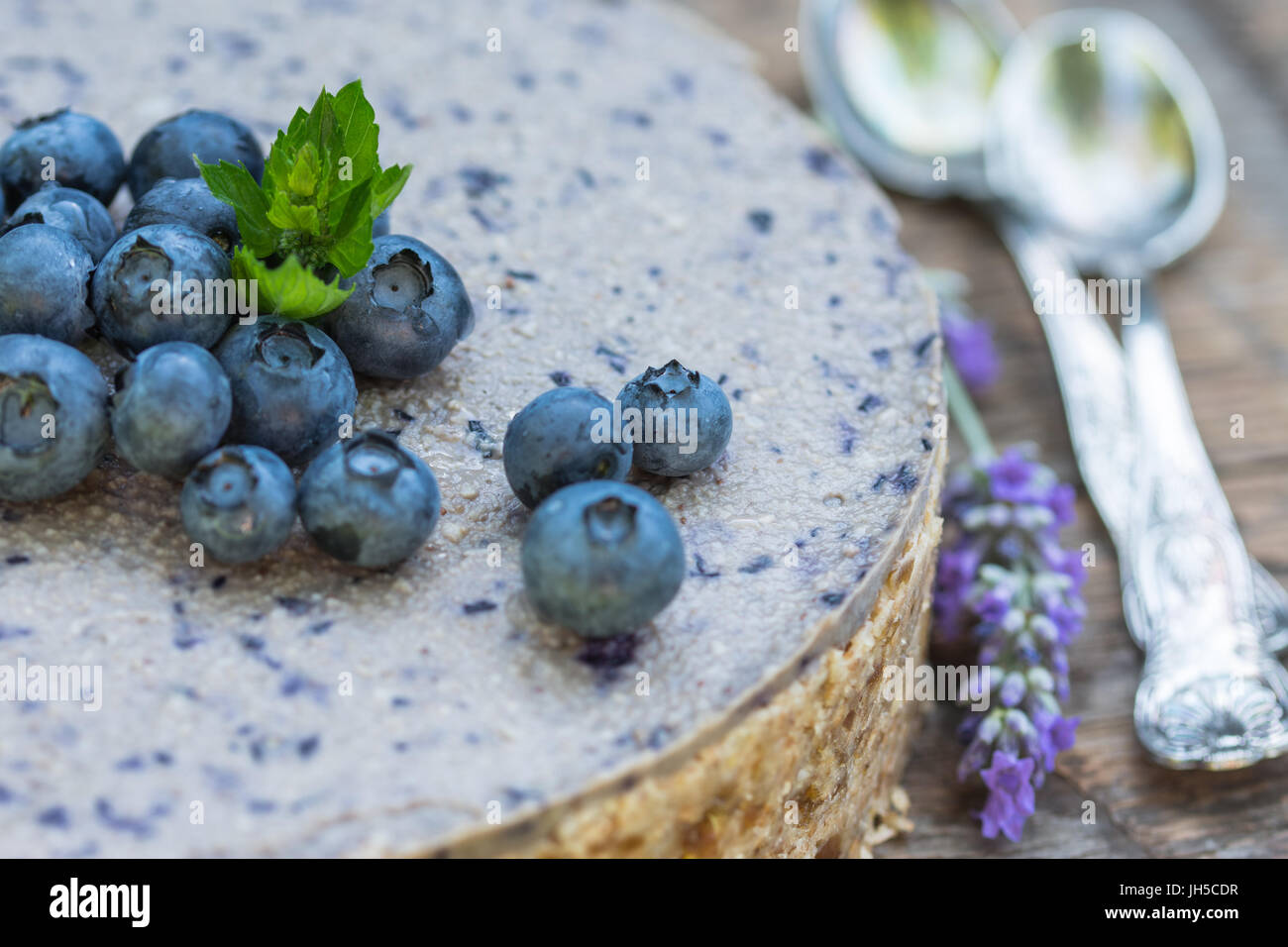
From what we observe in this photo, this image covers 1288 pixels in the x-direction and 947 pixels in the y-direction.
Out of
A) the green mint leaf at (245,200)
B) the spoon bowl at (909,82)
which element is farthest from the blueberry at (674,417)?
the spoon bowl at (909,82)

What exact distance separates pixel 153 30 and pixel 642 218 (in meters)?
1.00

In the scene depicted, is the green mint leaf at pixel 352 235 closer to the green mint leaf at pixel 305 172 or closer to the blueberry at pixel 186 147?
the green mint leaf at pixel 305 172

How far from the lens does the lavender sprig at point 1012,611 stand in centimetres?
199

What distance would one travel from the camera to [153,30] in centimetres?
248

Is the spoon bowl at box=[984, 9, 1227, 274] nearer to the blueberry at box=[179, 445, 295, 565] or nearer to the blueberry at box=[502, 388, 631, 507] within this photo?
the blueberry at box=[502, 388, 631, 507]

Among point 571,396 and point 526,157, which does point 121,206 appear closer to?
point 526,157

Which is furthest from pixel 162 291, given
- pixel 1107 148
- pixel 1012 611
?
pixel 1107 148

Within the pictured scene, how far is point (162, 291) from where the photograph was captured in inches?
63.5

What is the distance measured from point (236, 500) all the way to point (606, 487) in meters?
0.40

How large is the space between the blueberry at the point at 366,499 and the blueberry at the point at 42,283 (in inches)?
15.2

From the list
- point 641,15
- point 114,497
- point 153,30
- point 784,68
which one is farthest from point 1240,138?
point 114,497

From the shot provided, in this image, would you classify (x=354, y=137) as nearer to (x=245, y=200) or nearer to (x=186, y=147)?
(x=245, y=200)

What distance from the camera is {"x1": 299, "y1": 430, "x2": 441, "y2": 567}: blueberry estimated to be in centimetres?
152

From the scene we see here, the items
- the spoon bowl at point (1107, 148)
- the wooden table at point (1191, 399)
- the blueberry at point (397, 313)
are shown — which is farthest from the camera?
the spoon bowl at point (1107, 148)
